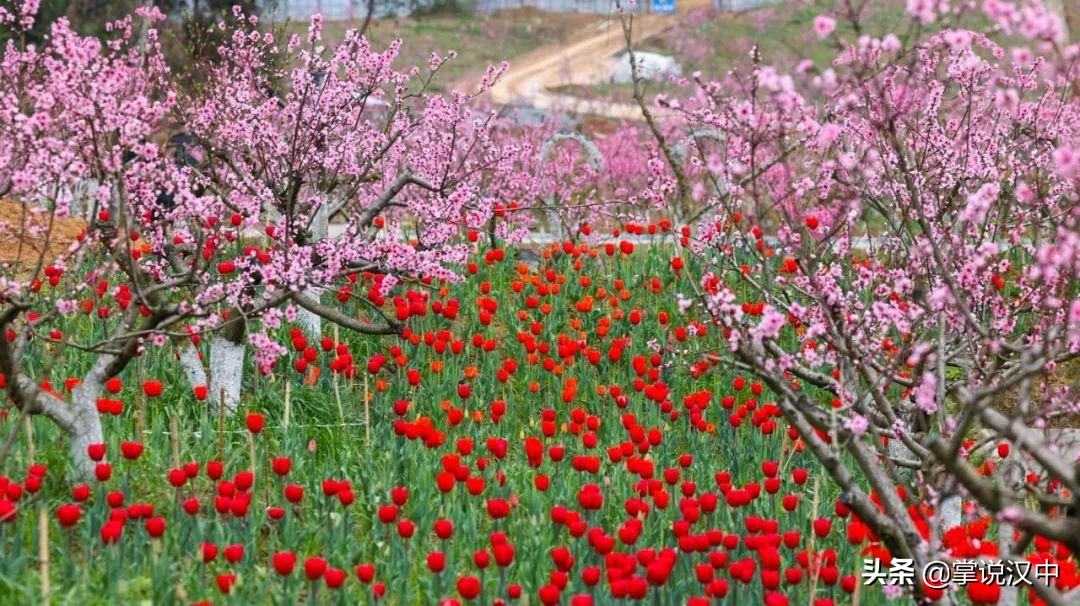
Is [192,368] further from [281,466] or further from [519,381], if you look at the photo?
[519,381]

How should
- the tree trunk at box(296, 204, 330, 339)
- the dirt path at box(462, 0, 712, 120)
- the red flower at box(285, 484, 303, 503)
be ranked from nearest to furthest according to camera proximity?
the red flower at box(285, 484, 303, 503) → the tree trunk at box(296, 204, 330, 339) → the dirt path at box(462, 0, 712, 120)

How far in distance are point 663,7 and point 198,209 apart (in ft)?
152

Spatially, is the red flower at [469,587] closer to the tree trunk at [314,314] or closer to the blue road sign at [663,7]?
the tree trunk at [314,314]

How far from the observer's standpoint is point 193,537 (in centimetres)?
441

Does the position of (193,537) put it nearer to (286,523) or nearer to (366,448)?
(286,523)

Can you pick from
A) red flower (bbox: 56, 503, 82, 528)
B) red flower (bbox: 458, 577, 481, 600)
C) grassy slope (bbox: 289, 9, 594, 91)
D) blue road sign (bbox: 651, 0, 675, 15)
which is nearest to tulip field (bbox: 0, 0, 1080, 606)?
red flower (bbox: 458, 577, 481, 600)

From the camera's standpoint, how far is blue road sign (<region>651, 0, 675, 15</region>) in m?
48.4

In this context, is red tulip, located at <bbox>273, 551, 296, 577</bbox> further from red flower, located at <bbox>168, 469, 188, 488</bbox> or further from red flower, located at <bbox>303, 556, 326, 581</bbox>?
red flower, located at <bbox>168, 469, 188, 488</bbox>

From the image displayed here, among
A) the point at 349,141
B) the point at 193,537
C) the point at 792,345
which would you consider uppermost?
the point at 349,141

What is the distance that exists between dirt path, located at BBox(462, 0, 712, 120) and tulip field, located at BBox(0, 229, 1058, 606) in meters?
18.6

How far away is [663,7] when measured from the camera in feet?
162

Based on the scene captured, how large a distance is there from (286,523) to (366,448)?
3.23ft

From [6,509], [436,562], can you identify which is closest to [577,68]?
[6,509]

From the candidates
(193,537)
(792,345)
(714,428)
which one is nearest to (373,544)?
(193,537)
